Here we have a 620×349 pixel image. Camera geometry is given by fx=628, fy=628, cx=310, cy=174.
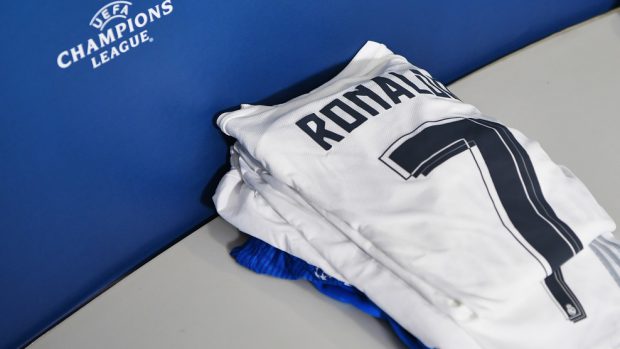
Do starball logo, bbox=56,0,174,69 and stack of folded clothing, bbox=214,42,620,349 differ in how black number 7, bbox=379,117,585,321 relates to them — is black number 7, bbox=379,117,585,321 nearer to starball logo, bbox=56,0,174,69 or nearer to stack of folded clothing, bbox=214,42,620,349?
stack of folded clothing, bbox=214,42,620,349

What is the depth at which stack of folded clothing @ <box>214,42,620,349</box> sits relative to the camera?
0.70m

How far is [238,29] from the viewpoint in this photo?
33.5 inches

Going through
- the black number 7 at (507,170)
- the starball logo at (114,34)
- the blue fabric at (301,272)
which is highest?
the starball logo at (114,34)

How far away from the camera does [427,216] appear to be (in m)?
0.74

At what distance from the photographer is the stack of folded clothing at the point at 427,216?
70cm

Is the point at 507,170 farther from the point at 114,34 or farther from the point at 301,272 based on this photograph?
the point at 114,34

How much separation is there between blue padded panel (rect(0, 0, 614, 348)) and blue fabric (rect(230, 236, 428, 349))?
0.15 m

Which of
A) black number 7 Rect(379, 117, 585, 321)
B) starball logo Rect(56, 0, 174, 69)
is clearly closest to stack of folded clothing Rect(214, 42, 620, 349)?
black number 7 Rect(379, 117, 585, 321)

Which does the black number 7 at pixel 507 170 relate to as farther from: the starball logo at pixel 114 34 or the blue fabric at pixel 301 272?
the starball logo at pixel 114 34

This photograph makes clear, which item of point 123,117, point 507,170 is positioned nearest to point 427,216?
point 507,170

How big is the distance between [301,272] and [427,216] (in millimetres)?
200

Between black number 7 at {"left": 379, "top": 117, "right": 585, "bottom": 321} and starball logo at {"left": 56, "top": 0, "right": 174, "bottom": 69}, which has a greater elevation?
starball logo at {"left": 56, "top": 0, "right": 174, "bottom": 69}

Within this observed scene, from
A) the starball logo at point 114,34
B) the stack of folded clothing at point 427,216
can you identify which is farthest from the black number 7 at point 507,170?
the starball logo at point 114,34

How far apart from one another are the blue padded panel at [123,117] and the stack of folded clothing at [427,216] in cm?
8
